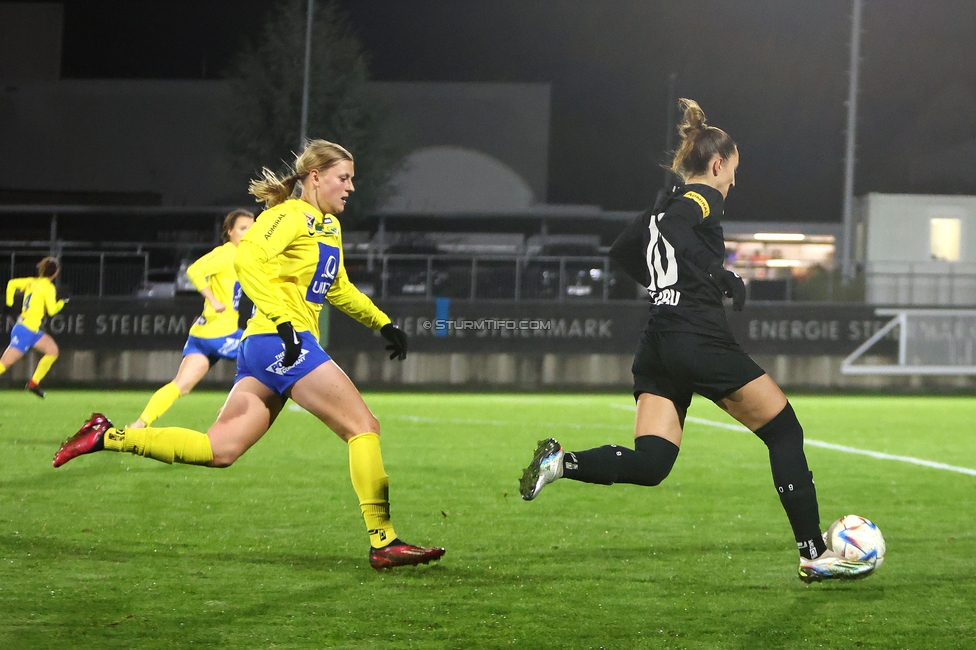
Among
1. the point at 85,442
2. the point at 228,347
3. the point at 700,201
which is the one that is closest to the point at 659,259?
the point at 700,201

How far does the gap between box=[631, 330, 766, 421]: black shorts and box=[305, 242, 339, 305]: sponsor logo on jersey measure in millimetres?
1528

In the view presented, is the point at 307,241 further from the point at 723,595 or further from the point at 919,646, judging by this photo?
the point at 919,646

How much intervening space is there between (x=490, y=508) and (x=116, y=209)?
114 feet

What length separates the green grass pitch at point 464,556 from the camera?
441 cm

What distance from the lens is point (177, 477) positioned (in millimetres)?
8867

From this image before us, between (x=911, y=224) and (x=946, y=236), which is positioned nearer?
(x=911, y=224)

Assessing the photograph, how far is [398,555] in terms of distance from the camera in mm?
5430

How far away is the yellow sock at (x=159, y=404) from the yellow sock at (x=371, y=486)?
4.69 meters

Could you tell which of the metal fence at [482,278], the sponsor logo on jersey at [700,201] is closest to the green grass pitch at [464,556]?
the sponsor logo on jersey at [700,201]

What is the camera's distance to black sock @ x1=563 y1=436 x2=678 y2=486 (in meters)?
5.25

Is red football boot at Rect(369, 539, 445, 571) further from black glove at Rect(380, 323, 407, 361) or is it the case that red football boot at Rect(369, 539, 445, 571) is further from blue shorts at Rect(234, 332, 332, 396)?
black glove at Rect(380, 323, 407, 361)

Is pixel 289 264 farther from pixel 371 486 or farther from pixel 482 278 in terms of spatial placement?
pixel 482 278

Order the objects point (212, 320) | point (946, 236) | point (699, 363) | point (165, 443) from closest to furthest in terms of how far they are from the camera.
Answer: point (699, 363) → point (165, 443) → point (212, 320) → point (946, 236)

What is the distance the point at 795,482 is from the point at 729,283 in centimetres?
92
